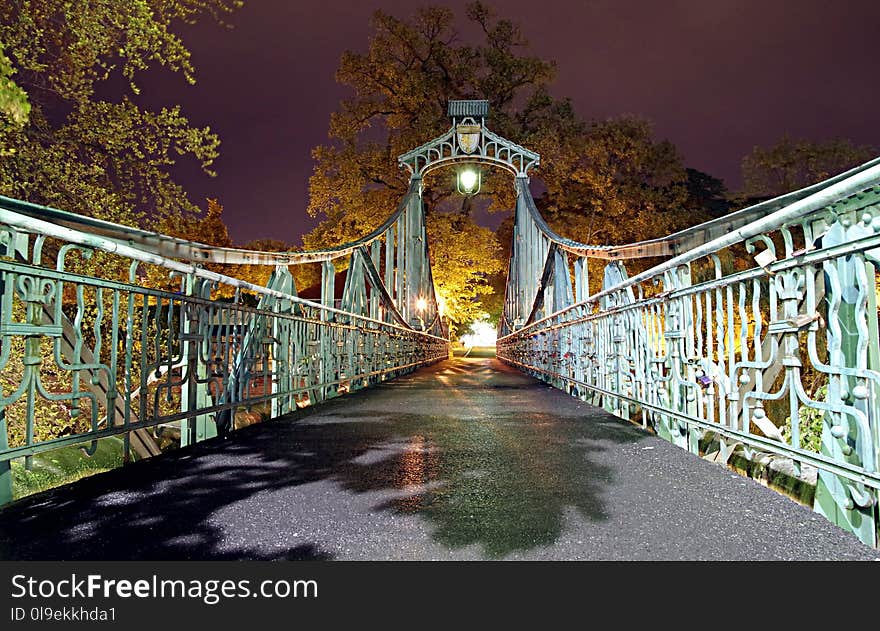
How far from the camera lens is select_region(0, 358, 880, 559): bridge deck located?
2121 millimetres

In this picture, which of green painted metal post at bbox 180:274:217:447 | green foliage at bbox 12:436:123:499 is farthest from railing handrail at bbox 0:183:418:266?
green foliage at bbox 12:436:123:499

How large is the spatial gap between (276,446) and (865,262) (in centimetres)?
366

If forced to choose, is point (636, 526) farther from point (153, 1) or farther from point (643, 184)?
point (643, 184)

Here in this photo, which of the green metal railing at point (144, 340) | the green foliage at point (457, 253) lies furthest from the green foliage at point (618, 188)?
the green metal railing at point (144, 340)

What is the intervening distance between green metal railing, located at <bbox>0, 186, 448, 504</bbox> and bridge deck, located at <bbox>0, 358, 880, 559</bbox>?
432mm

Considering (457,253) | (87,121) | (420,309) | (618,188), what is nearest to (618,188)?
(618,188)

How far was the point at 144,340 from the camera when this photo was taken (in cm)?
398

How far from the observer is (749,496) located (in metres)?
2.78

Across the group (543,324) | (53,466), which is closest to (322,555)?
(53,466)

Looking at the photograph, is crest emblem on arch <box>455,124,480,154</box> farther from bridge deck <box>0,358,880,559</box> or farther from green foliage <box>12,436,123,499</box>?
green foliage <box>12,436,123,499</box>

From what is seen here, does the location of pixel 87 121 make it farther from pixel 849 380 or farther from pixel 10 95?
pixel 849 380

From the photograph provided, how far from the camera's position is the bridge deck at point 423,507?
212cm

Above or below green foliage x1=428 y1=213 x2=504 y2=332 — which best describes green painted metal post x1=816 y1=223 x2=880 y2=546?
below

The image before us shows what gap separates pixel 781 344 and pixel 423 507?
73.9 inches
